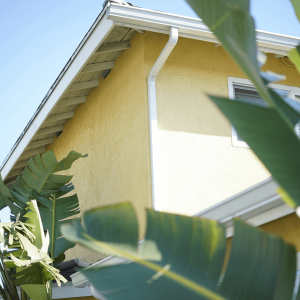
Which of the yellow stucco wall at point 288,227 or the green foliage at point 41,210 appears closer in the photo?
the yellow stucco wall at point 288,227

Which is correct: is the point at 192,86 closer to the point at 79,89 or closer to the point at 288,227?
the point at 79,89

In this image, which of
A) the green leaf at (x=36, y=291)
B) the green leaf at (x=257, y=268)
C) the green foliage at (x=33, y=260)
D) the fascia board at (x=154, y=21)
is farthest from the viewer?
the fascia board at (x=154, y=21)

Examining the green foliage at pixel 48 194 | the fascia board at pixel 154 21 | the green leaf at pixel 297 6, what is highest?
the fascia board at pixel 154 21

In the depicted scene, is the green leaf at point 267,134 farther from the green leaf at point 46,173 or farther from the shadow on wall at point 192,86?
the green leaf at point 46,173

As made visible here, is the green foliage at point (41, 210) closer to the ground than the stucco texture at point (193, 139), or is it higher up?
closer to the ground

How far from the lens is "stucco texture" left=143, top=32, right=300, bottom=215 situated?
559 cm

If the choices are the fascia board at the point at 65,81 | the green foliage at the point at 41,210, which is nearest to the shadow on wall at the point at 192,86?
the fascia board at the point at 65,81

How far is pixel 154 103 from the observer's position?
5.75m

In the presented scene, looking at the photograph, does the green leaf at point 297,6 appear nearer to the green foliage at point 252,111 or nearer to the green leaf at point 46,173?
the green foliage at point 252,111

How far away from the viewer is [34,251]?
15.9 feet

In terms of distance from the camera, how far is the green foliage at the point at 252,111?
2.88 feet

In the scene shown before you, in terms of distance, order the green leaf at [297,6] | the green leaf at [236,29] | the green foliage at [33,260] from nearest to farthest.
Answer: the green leaf at [236,29] < the green leaf at [297,6] < the green foliage at [33,260]

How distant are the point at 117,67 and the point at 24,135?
9.61ft

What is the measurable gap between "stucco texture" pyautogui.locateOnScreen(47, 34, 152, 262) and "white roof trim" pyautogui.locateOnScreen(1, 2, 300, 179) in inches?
26.9
